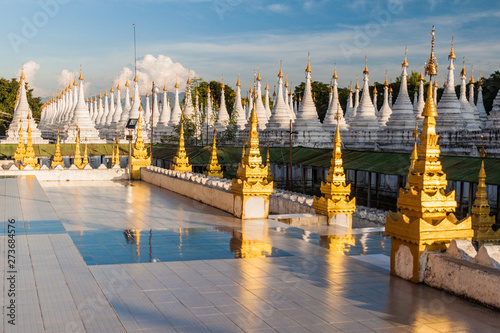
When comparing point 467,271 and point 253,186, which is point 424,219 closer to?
point 467,271

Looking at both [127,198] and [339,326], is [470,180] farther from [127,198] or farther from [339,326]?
[339,326]

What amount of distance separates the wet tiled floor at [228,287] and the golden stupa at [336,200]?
4.14 ft

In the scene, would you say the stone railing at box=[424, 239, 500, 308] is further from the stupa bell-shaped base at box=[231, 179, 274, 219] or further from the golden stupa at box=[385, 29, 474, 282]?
the stupa bell-shaped base at box=[231, 179, 274, 219]

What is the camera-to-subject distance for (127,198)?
70.3 feet

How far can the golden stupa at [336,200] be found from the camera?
15406 millimetres

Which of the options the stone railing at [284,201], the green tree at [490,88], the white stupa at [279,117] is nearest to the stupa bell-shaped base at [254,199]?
the stone railing at [284,201]

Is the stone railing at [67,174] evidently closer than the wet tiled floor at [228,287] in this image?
No

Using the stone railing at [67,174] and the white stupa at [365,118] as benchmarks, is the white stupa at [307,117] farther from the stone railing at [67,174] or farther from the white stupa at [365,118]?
the stone railing at [67,174]

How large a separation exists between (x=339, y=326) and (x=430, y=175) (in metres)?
3.44

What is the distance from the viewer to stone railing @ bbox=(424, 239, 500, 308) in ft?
24.4

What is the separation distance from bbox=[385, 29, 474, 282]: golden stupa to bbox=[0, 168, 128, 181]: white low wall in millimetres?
22798

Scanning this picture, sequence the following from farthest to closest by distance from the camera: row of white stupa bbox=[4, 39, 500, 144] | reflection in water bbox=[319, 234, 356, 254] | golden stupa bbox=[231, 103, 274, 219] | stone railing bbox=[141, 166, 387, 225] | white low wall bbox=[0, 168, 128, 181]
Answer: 1. row of white stupa bbox=[4, 39, 500, 144]
2. white low wall bbox=[0, 168, 128, 181]
3. stone railing bbox=[141, 166, 387, 225]
4. golden stupa bbox=[231, 103, 274, 219]
5. reflection in water bbox=[319, 234, 356, 254]

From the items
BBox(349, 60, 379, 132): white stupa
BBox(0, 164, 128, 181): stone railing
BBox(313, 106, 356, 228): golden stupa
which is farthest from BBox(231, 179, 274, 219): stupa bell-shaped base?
BBox(349, 60, 379, 132): white stupa

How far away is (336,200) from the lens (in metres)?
15.6
